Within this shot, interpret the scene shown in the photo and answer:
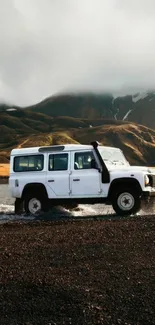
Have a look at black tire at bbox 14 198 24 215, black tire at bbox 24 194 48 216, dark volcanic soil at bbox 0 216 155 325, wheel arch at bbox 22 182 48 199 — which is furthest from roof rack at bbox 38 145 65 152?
dark volcanic soil at bbox 0 216 155 325

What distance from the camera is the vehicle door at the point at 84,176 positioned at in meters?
15.0

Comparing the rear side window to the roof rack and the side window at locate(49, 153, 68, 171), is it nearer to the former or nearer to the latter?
the roof rack

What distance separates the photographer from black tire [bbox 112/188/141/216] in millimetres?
14352

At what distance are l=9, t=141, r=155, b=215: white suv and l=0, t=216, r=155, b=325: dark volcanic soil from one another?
14.0 ft

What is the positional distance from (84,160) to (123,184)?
5.65ft

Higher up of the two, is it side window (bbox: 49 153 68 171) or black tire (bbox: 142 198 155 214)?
side window (bbox: 49 153 68 171)

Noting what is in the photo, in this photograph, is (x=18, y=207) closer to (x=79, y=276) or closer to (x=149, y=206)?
(x=149, y=206)

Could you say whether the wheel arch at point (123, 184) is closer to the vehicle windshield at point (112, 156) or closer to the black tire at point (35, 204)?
the vehicle windshield at point (112, 156)

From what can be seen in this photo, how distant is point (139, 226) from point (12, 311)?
5.78 m

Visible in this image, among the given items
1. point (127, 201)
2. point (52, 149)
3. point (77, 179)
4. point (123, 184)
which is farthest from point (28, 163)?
point (127, 201)

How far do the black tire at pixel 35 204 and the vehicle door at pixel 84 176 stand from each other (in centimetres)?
129

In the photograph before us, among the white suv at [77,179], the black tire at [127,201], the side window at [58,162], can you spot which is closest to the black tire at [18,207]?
the white suv at [77,179]

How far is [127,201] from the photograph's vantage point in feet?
47.4

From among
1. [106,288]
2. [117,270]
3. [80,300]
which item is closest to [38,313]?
[80,300]
